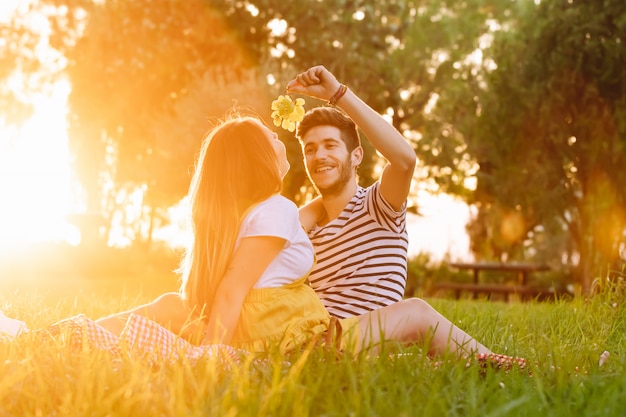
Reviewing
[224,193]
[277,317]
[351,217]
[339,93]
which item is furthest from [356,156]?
[277,317]

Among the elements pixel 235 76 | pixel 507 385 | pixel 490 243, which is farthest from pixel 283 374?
pixel 490 243

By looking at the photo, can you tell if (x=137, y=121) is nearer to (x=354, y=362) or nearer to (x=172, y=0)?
(x=172, y=0)

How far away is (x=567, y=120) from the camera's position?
17.1 metres

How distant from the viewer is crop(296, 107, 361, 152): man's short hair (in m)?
5.43

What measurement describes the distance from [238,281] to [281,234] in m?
0.34

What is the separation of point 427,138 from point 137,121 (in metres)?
8.67

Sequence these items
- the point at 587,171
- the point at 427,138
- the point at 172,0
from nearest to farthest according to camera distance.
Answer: the point at 587,171
the point at 172,0
the point at 427,138

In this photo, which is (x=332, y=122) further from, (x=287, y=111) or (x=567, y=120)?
(x=567, y=120)

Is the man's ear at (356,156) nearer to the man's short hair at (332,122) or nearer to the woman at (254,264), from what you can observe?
the man's short hair at (332,122)

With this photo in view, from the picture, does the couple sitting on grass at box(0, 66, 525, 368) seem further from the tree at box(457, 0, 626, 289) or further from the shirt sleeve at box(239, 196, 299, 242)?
the tree at box(457, 0, 626, 289)

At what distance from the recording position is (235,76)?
20.4m

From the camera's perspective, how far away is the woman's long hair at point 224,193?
13.2 feet

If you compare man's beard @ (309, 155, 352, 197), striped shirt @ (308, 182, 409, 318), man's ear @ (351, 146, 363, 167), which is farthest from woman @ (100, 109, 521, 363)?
man's ear @ (351, 146, 363, 167)

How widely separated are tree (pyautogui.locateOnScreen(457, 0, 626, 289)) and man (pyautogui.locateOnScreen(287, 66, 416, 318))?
11.4m
